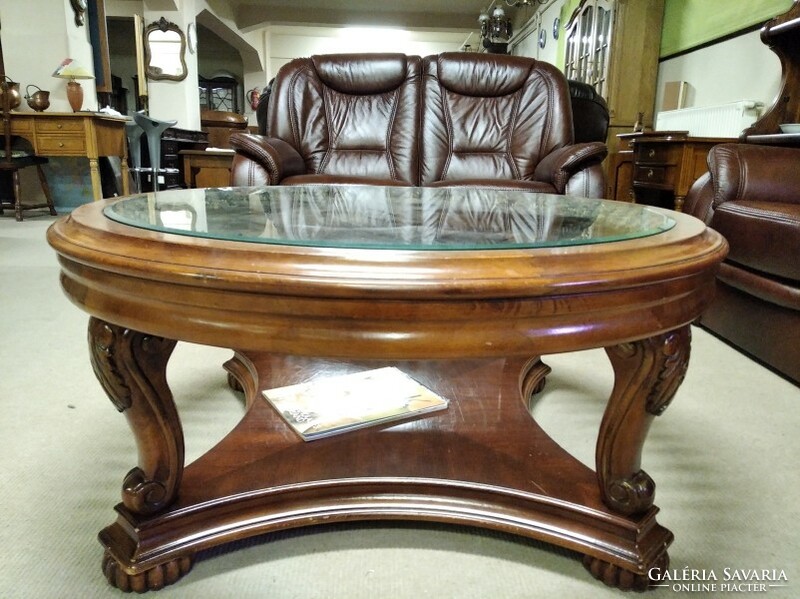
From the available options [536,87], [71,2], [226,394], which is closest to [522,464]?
[226,394]

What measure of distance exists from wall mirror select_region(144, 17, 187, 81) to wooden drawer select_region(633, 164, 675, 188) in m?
4.86

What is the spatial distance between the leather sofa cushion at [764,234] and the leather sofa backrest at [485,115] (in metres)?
1.18

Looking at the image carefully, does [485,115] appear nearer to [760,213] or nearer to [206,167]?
[760,213]

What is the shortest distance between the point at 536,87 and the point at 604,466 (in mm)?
2388

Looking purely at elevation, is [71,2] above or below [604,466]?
above

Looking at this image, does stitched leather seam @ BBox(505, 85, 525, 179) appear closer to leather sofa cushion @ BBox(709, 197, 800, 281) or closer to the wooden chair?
leather sofa cushion @ BBox(709, 197, 800, 281)

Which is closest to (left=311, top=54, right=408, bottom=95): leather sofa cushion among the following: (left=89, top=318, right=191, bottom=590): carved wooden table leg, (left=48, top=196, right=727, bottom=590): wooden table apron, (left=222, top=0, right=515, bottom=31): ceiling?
(left=48, top=196, right=727, bottom=590): wooden table apron

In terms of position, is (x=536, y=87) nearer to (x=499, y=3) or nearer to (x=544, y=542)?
(x=544, y=542)

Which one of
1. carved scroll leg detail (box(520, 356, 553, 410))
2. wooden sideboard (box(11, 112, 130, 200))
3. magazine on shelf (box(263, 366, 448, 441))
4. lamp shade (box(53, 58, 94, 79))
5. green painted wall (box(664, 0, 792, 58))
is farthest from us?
lamp shade (box(53, 58, 94, 79))

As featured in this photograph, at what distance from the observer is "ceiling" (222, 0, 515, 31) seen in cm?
915

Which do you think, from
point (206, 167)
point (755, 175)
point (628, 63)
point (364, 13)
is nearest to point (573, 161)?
point (755, 175)

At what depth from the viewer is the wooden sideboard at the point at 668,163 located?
292cm

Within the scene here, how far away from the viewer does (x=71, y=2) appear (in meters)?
4.59

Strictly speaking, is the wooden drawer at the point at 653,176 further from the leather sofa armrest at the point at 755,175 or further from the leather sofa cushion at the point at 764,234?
the leather sofa cushion at the point at 764,234
